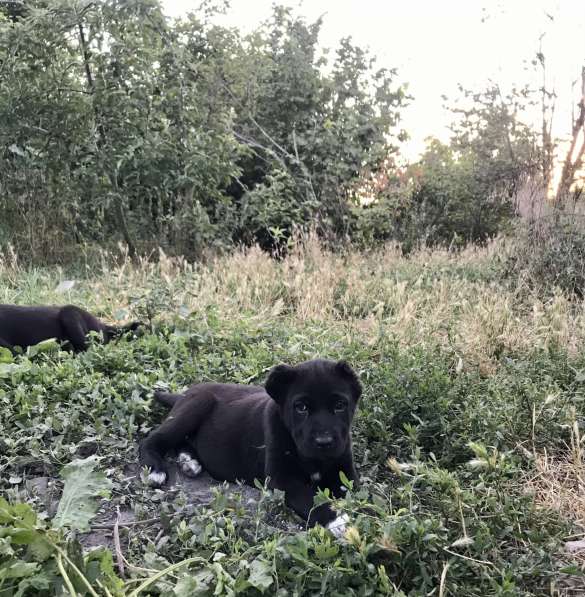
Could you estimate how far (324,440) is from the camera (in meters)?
3.48

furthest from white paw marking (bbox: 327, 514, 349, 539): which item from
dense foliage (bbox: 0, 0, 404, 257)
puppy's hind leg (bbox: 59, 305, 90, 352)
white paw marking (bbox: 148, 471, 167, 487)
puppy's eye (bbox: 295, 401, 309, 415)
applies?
dense foliage (bbox: 0, 0, 404, 257)

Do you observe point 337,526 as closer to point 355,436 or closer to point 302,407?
point 302,407

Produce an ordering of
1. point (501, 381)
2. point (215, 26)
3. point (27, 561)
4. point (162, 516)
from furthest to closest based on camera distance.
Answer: point (215, 26) → point (501, 381) → point (162, 516) → point (27, 561)

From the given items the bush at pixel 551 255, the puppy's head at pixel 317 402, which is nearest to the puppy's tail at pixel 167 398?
the puppy's head at pixel 317 402

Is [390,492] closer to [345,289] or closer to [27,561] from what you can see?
[27,561]

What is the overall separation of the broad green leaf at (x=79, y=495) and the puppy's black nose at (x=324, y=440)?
106 cm

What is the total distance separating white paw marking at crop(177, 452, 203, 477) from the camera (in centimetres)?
416

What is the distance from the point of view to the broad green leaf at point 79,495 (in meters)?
2.80

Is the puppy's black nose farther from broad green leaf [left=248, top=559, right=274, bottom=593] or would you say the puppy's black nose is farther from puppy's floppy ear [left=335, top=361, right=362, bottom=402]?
broad green leaf [left=248, top=559, right=274, bottom=593]

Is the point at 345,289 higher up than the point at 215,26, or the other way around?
the point at 215,26

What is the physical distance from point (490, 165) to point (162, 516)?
14.6 metres

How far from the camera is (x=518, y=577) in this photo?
9.22ft

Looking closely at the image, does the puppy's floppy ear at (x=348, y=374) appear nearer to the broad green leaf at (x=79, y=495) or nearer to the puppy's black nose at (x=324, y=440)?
the puppy's black nose at (x=324, y=440)

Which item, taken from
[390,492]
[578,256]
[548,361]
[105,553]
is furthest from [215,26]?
[105,553]
